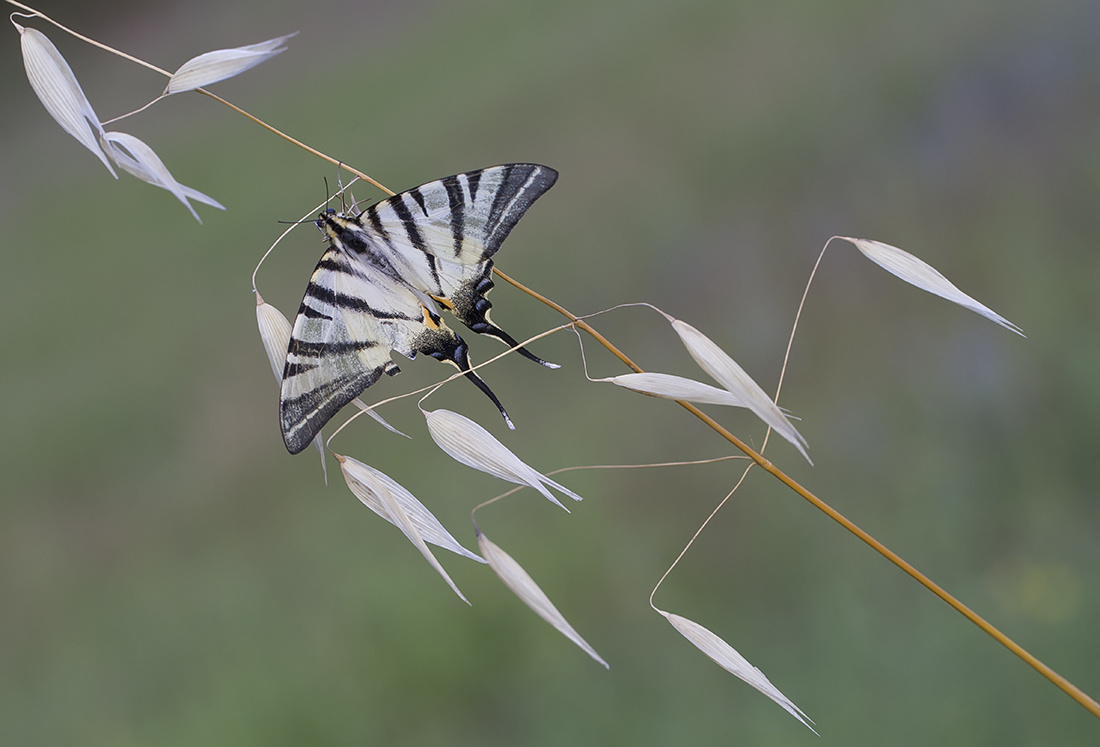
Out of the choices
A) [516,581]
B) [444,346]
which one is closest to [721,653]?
[516,581]

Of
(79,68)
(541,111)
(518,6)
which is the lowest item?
(541,111)

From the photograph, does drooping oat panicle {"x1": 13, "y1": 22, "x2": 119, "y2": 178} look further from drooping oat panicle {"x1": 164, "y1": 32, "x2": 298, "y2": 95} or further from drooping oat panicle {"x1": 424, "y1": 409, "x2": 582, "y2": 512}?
drooping oat panicle {"x1": 424, "y1": 409, "x2": 582, "y2": 512}

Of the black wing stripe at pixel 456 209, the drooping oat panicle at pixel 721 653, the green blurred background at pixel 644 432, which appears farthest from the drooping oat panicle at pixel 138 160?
the green blurred background at pixel 644 432

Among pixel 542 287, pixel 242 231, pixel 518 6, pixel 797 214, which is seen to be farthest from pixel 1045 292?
pixel 518 6

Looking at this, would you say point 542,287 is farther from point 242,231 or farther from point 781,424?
point 781,424

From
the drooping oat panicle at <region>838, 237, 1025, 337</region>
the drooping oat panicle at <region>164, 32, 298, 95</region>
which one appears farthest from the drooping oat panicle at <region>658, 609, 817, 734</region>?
the drooping oat panicle at <region>164, 32, 298, 95</region>
